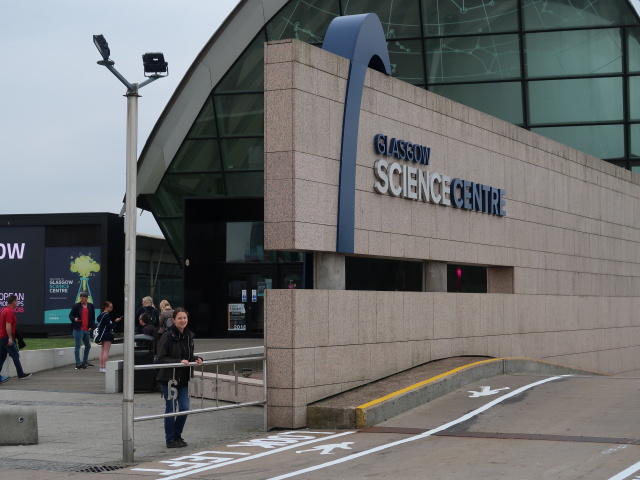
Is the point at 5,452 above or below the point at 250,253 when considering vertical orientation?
below

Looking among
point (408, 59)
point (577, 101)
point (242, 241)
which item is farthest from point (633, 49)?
point (242, 241)

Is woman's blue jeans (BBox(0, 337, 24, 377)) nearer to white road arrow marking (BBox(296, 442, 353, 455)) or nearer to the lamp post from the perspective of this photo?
the lamp post

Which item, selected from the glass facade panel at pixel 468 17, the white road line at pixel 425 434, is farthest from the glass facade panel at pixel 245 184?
the white road line at pixel 425 434

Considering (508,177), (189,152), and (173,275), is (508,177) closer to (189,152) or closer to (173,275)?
(189,152)

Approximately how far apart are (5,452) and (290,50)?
692 cm

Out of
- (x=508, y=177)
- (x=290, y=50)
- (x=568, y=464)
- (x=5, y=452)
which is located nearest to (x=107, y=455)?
(x=5, y=452)

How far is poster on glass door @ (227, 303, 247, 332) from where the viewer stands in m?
35.2

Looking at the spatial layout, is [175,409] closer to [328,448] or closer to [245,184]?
[328,448]

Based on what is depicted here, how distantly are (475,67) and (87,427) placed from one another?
74.1ft

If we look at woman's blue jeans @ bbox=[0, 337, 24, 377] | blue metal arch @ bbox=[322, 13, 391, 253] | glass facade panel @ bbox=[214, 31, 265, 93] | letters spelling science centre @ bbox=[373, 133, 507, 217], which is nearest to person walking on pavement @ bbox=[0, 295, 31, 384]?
woman's blue jeans @ bbox=[0, 337, 24, 377]

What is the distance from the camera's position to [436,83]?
3438cm

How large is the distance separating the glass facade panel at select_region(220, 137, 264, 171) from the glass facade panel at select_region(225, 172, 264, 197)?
0.24m

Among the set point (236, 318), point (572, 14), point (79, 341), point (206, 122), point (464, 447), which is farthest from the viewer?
point (236, 318)

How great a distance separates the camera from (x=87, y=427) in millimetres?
15133
